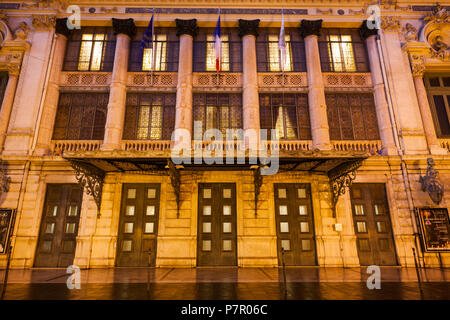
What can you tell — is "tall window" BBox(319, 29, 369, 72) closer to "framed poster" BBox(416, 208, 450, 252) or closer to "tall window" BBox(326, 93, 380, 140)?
"tall window" BBox(326, 93, 380, 140)

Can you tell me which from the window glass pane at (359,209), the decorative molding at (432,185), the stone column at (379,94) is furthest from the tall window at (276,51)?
the decorative molding at (432,185)

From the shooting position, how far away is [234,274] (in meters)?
10.5

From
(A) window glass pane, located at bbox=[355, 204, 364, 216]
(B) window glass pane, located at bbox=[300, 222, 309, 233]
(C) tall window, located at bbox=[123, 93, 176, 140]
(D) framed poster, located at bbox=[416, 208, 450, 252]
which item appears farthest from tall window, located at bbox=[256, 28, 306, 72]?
(D) framed poster, located at bbox=[416, 208, 450, 252]

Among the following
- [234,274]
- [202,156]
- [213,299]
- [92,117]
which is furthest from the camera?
[92,117]

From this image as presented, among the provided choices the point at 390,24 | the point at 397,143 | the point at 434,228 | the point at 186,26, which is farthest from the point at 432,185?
the point at 186,26

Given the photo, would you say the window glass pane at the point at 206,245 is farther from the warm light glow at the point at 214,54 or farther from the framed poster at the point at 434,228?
the framed poster at the point at 434,228

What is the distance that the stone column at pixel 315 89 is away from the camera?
1423 cm

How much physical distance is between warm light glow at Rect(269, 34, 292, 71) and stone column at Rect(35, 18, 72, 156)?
12463 millimetres

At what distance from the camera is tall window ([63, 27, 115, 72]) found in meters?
15.7

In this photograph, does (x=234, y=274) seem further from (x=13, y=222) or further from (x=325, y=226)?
(x=13, y=222)

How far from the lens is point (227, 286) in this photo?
830 centimetres

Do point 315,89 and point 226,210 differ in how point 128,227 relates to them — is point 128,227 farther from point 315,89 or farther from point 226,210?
point 315,89

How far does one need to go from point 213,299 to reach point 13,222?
38.0 feet
